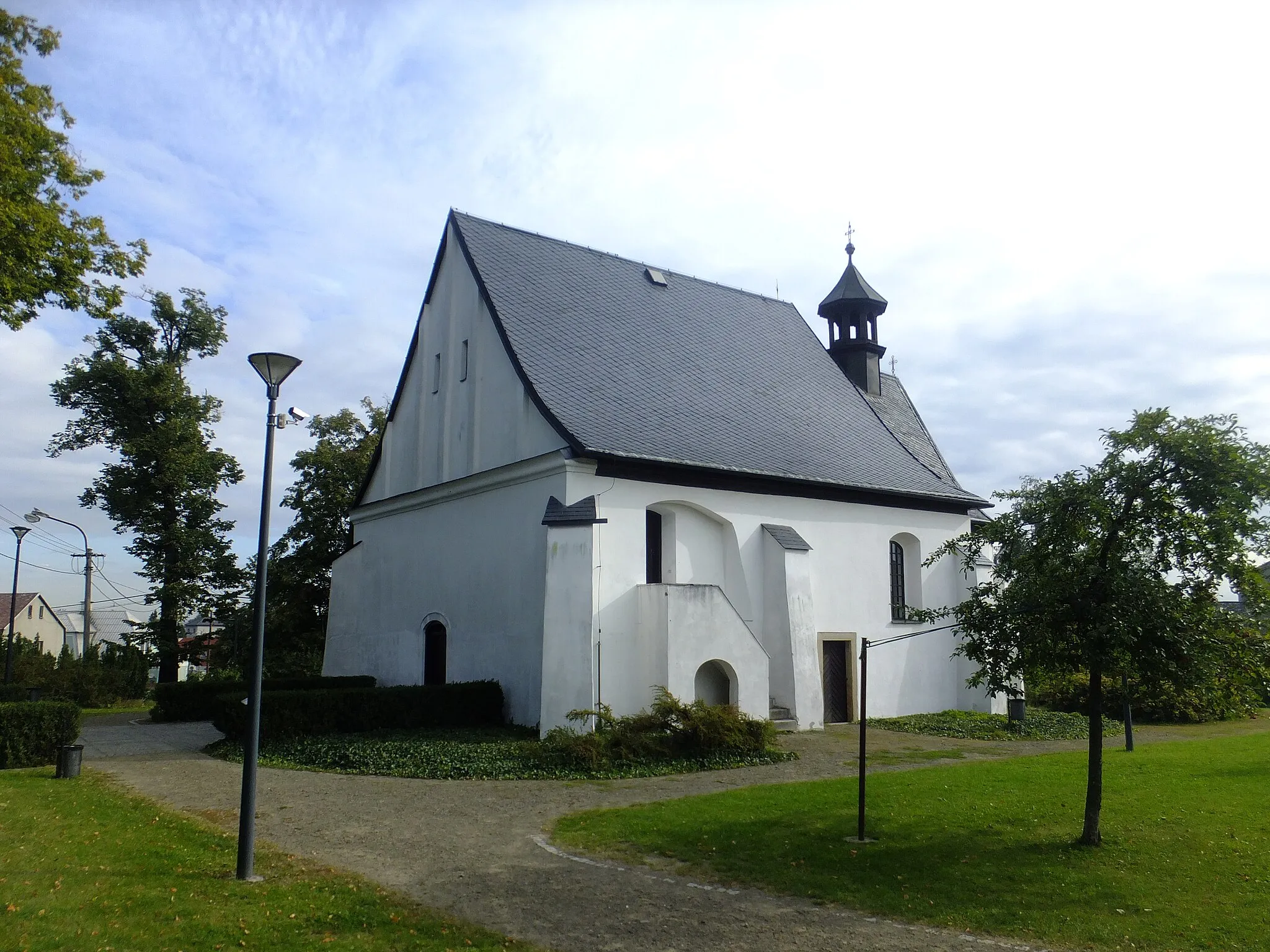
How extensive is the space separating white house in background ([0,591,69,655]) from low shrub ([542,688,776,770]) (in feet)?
215

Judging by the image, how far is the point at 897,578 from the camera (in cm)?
2494

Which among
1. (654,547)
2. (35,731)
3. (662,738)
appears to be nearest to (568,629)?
(662,738)

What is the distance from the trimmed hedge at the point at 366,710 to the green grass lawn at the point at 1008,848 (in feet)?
26.0

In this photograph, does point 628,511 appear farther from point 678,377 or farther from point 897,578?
point 897,578

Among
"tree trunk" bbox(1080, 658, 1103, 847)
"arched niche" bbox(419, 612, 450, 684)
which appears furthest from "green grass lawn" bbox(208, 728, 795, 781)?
"tree trunk" bbox(1080, 658, 1103, 847)

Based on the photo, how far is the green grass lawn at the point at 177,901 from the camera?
6.46 metres

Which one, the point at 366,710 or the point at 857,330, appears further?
the point at 857,330

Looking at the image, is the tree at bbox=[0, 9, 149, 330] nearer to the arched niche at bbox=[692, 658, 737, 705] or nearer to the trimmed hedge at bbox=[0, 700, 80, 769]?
the trimmed hedge at bbox=[0, 700, 80, 769]

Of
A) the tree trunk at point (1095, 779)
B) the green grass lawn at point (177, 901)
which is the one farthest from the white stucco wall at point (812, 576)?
the tree trunk at point (1095, 779)

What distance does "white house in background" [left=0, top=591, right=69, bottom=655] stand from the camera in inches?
2714

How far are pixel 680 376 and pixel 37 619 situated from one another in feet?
236

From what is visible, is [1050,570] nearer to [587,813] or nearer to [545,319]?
[587,813]

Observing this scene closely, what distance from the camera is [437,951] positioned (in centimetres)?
636

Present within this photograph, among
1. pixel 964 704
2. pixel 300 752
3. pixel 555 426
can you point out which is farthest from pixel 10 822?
pixel 964 704
